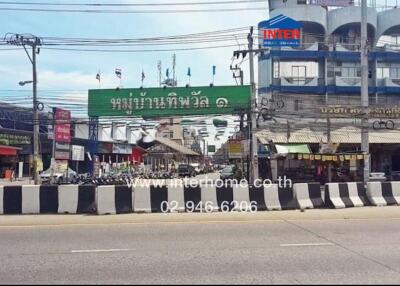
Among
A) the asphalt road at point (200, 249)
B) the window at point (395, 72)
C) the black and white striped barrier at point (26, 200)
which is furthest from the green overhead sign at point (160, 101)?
the window at point (395, 72)

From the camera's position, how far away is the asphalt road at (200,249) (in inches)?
290

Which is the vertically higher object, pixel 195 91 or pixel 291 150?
pixel 195 91

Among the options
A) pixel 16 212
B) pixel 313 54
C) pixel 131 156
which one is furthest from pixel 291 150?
pixel 131 156

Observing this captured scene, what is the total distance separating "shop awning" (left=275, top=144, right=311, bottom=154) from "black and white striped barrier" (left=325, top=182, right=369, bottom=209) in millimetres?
14886

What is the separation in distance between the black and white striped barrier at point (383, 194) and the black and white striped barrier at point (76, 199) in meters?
9.65

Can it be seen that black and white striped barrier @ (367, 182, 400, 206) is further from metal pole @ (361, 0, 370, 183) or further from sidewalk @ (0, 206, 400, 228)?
metal pole @ (361, 0, 370, 183)

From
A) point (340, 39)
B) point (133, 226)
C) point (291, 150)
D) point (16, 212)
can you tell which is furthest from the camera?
point (340, 39)

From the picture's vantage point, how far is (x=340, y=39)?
49.6 m

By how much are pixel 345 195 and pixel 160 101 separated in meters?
13.9

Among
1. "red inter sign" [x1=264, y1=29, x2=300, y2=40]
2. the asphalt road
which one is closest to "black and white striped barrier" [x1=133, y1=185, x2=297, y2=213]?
the asphalt road

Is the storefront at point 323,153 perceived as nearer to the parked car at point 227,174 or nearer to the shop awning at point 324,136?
the shop awning at point 324,136

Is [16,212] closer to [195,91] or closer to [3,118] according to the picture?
[195,91]

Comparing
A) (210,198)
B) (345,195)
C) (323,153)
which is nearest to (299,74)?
(323,153)

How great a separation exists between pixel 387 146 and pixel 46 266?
116 ft
